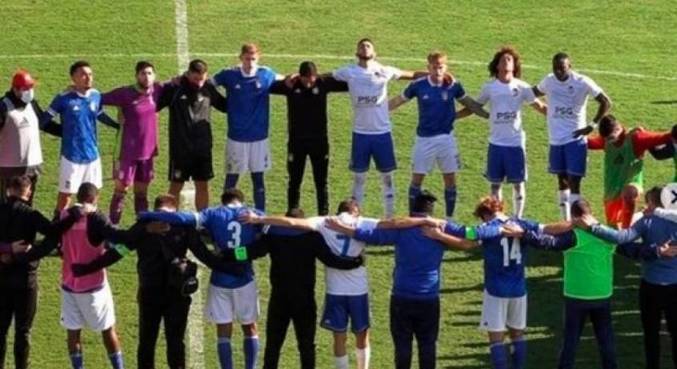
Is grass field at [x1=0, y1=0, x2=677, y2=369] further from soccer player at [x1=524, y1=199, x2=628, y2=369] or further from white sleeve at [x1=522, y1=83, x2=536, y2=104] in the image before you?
white sleeve at [x1=522, y1=83, x2=536, y2=104]

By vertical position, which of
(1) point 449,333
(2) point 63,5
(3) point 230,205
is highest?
(2) point 63,5

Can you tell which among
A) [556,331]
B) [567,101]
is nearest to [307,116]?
[567,101]

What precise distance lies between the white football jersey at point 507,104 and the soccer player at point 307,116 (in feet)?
5.61

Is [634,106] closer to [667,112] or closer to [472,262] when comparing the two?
[667,112]

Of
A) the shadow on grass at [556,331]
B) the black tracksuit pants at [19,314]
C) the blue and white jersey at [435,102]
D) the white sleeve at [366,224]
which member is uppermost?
the blue and white jersey at [435,102]

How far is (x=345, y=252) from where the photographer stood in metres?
16.0

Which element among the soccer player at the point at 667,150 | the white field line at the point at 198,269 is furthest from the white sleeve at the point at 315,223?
the soccer player at the point at 667,150

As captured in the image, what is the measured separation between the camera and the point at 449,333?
706 inches

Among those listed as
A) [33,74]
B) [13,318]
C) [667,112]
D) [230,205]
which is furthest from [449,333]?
[33,74]

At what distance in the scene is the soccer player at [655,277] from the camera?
53.2ft

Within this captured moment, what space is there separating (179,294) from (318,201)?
16.0 ft

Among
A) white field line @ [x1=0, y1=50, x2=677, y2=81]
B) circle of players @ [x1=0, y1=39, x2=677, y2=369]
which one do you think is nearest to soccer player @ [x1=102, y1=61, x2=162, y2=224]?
circle of players @ [x1=0, y1=39, x2=677, y2=369]

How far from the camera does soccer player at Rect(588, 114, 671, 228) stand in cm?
1875

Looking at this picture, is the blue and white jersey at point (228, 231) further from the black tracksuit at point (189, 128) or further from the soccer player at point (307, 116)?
the soccer player at point (307, 116)
